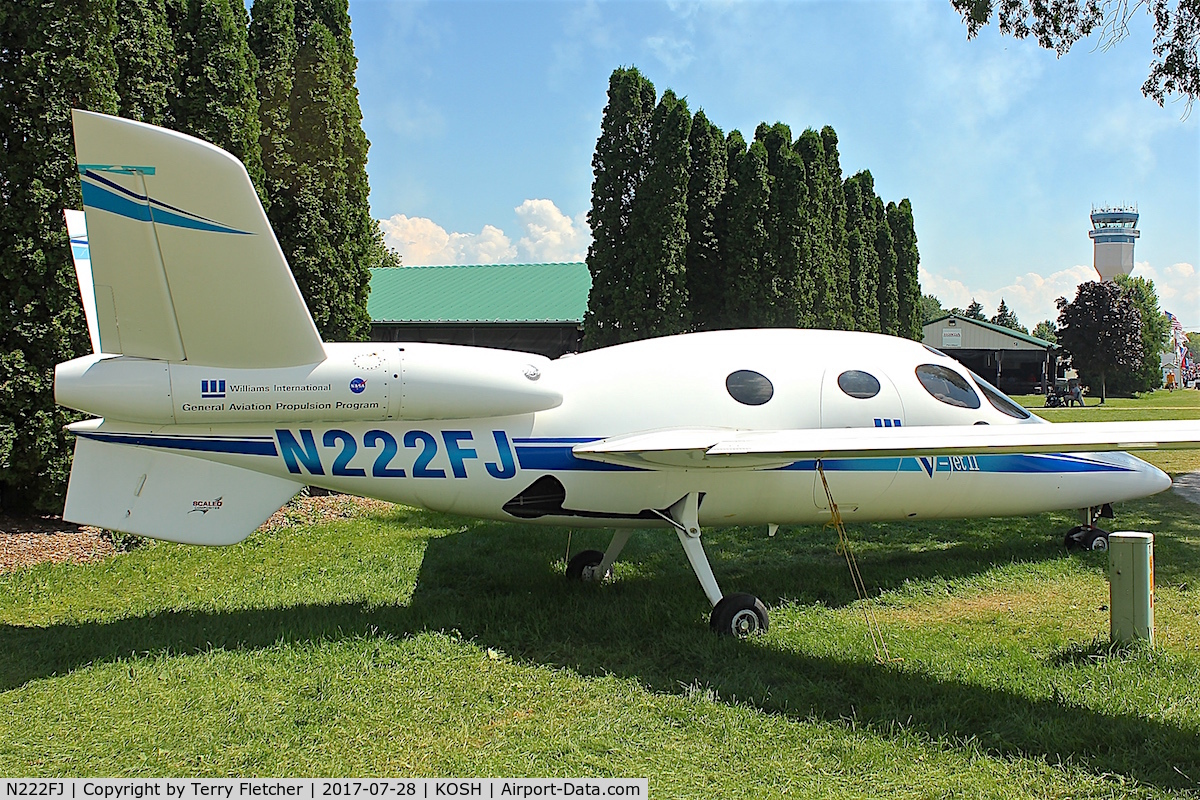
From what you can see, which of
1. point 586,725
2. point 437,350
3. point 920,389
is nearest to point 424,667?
point 586,725

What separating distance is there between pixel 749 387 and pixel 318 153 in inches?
400

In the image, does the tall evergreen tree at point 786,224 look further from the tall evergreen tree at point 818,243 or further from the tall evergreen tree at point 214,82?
the tall evergreen tree at point 214,82

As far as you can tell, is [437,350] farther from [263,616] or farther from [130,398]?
[263,616]

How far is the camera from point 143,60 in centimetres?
1048

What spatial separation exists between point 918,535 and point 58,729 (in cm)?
932

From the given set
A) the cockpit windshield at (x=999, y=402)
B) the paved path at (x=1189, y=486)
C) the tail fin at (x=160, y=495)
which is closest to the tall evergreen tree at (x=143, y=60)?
the tail fin at (x=160, y=495)

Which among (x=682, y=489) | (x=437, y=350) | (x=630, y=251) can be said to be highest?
(x=630, y=251)

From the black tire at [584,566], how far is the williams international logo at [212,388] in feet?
12.3

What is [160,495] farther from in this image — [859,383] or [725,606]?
[859,383]

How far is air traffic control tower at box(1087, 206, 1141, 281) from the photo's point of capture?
118 meters

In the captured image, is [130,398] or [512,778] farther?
[130,398]

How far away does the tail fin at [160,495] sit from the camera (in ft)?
19.2

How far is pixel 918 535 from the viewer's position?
10602 mm

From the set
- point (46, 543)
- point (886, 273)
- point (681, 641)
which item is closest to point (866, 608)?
point (681, 641)
